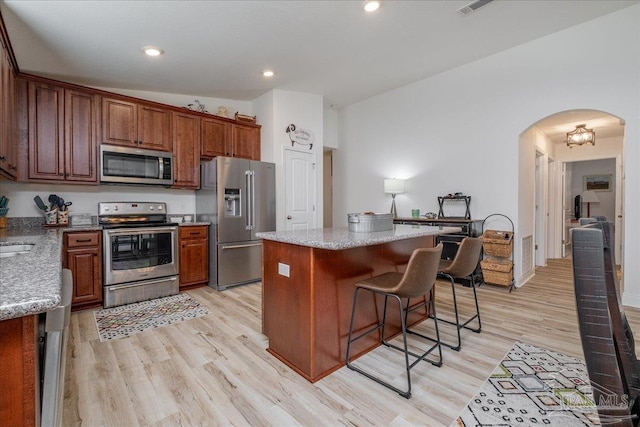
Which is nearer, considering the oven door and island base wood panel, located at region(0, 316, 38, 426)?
island base wood panel, located at region(0, 316, 38, 426)

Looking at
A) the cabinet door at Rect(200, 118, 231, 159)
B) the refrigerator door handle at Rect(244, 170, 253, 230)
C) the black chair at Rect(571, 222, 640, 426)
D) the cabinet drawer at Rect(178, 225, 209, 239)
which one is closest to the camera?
the black chair at Rect(571, 222, 640, 426)

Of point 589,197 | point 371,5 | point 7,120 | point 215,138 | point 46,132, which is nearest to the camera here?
point 7,120

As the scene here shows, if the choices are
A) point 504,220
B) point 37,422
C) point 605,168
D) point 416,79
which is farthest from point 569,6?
point 605,168

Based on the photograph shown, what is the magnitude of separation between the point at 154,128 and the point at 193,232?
143 centimetres

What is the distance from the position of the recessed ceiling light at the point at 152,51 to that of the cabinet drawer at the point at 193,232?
200cm

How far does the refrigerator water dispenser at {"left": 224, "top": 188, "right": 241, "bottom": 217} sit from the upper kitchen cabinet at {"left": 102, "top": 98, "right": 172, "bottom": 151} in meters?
0.97

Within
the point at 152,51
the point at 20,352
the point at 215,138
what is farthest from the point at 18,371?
the point at 215,138

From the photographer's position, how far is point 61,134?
10.7 ft

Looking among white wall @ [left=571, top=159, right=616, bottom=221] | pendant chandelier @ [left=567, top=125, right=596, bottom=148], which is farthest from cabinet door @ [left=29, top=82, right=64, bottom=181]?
white wall @ [left=571, top=159, right=616, bottom=221]

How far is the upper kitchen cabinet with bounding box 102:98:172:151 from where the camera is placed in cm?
355

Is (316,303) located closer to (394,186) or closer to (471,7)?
(471,7)

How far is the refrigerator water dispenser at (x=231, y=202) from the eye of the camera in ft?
13.3

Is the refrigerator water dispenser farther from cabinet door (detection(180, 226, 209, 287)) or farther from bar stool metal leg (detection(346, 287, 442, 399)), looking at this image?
bar stool metal leg (detection(346, 287, 442, 399))

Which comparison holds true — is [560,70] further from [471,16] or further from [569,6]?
[471,16]
